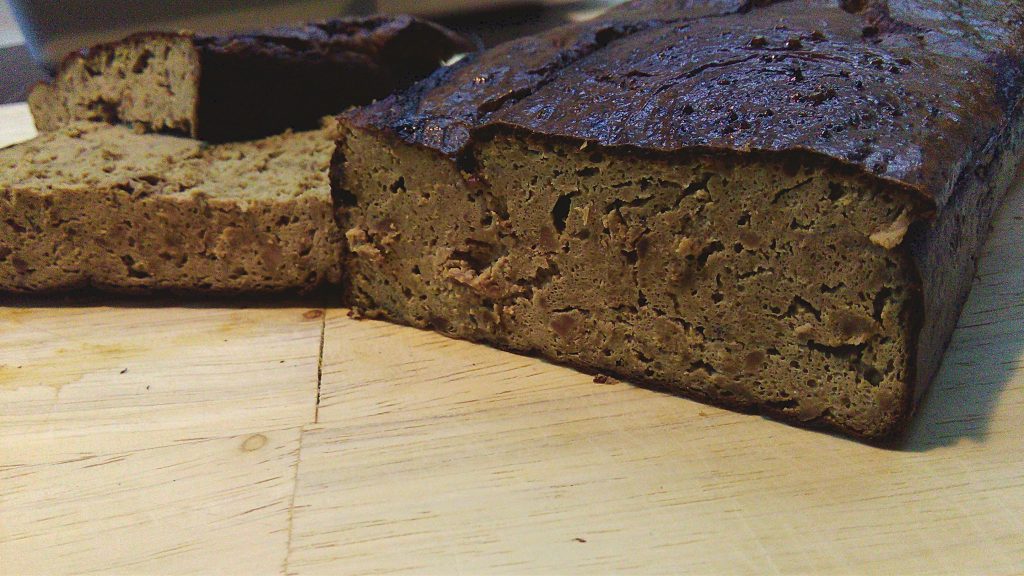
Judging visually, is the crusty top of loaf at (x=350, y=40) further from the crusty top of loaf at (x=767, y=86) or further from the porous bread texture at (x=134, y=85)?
the crusty top of loaf at (x=767, y=86)

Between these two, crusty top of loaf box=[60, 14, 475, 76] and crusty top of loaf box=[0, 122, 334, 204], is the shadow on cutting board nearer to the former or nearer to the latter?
crusty top of loaf box=[0, 122, 334, 204]

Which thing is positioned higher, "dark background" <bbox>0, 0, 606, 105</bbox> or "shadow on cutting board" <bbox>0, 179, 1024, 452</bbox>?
"dark background" <bbox>0, 0, 606, 105</bbox>

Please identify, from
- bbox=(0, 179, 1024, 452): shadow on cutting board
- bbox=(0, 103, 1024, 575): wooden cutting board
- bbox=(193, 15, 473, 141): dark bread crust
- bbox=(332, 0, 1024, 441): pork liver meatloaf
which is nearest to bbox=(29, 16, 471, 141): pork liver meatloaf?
bbox=(193, 15, 473, 141): dark bread crust

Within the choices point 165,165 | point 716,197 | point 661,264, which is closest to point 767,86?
point 716,197

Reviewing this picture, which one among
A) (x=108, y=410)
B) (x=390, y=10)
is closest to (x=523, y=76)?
(x=108, y=410)

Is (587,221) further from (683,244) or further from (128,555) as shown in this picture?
(128,555)

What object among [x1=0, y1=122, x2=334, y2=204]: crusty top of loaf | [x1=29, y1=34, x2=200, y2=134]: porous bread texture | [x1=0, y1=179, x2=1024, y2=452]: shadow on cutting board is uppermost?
[x1=29, y1=34, x2=200, y2=134]: porous bread texture
